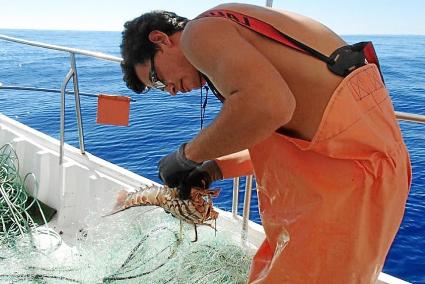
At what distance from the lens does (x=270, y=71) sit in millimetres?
1102

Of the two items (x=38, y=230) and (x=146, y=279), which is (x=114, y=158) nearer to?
(x=38, y=230)

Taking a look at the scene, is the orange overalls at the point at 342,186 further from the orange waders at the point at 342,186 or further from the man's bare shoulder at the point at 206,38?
the man's bare shoulder at the point at 206,38

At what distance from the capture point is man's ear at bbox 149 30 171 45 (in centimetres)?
133

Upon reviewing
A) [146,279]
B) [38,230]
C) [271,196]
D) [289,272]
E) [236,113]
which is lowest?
[38,230]

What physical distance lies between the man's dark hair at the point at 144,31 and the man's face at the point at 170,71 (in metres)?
0.02

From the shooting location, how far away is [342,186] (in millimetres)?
1272

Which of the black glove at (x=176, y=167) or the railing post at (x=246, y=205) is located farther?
the railing post at (x=246, y=205)

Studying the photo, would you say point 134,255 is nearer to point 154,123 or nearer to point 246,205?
point 246,205

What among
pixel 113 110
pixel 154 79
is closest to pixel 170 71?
pixel 154 79

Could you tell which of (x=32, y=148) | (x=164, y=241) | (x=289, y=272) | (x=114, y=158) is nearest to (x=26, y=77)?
(x=114, y=158)

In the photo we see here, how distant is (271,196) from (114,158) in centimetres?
672

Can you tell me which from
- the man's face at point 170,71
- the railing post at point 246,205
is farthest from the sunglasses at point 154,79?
the railing post at point 246,205

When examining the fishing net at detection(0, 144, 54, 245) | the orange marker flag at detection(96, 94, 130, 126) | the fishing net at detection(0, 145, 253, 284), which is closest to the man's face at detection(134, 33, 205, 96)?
the fishing net at detection(0, 145, 253, 284)

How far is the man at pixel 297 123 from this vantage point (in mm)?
1120
